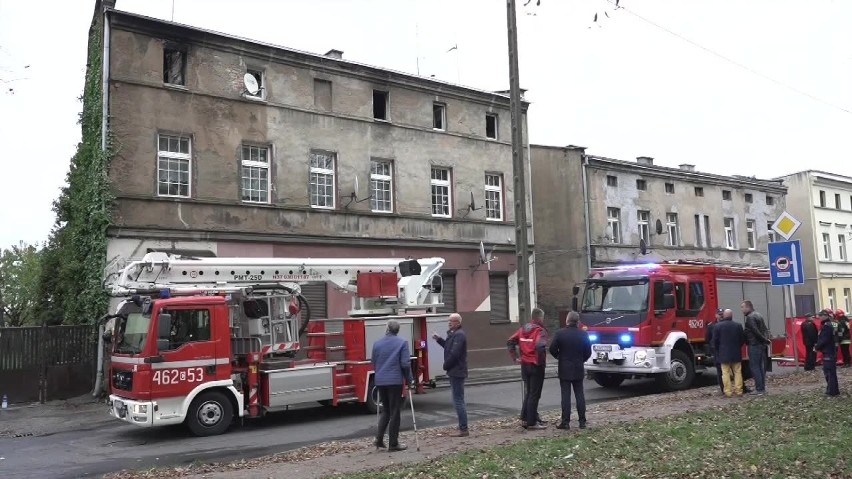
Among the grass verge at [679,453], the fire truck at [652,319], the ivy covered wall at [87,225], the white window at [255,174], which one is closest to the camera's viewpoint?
the grass verge at [679,453]

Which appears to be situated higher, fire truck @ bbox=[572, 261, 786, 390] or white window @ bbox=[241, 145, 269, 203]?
white window @ bbox=[241, 145, 269, 203]

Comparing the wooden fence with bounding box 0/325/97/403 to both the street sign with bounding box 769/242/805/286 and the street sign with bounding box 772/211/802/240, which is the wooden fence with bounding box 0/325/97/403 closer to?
the street sign with bounding box 769/242/805/286

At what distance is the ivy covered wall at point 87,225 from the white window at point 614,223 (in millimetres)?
22585

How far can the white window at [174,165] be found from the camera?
65.6 ft

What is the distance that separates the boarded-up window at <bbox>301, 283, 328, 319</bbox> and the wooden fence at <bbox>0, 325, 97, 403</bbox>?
5.86 m

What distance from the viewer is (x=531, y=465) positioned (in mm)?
8148

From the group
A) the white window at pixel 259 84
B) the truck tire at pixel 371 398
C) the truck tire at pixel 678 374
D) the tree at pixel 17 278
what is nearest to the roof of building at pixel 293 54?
the white window at pixel 259 84

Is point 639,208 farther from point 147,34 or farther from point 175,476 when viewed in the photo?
point 175,476

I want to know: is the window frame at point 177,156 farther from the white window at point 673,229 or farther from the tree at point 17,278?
the tree at point 17,278

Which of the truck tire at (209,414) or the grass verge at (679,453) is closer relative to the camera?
the grass verge at (679,453)

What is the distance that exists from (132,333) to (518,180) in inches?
280

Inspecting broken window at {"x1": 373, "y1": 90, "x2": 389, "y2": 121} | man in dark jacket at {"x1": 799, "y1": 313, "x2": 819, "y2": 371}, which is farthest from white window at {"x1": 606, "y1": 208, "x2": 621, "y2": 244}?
man in dark jacket at {"x1": 799, "y1": 313, "x2": 819, "y2": 371}

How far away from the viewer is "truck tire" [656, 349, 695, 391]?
1620cm

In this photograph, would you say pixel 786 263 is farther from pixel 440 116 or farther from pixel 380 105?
pixel 380 105
